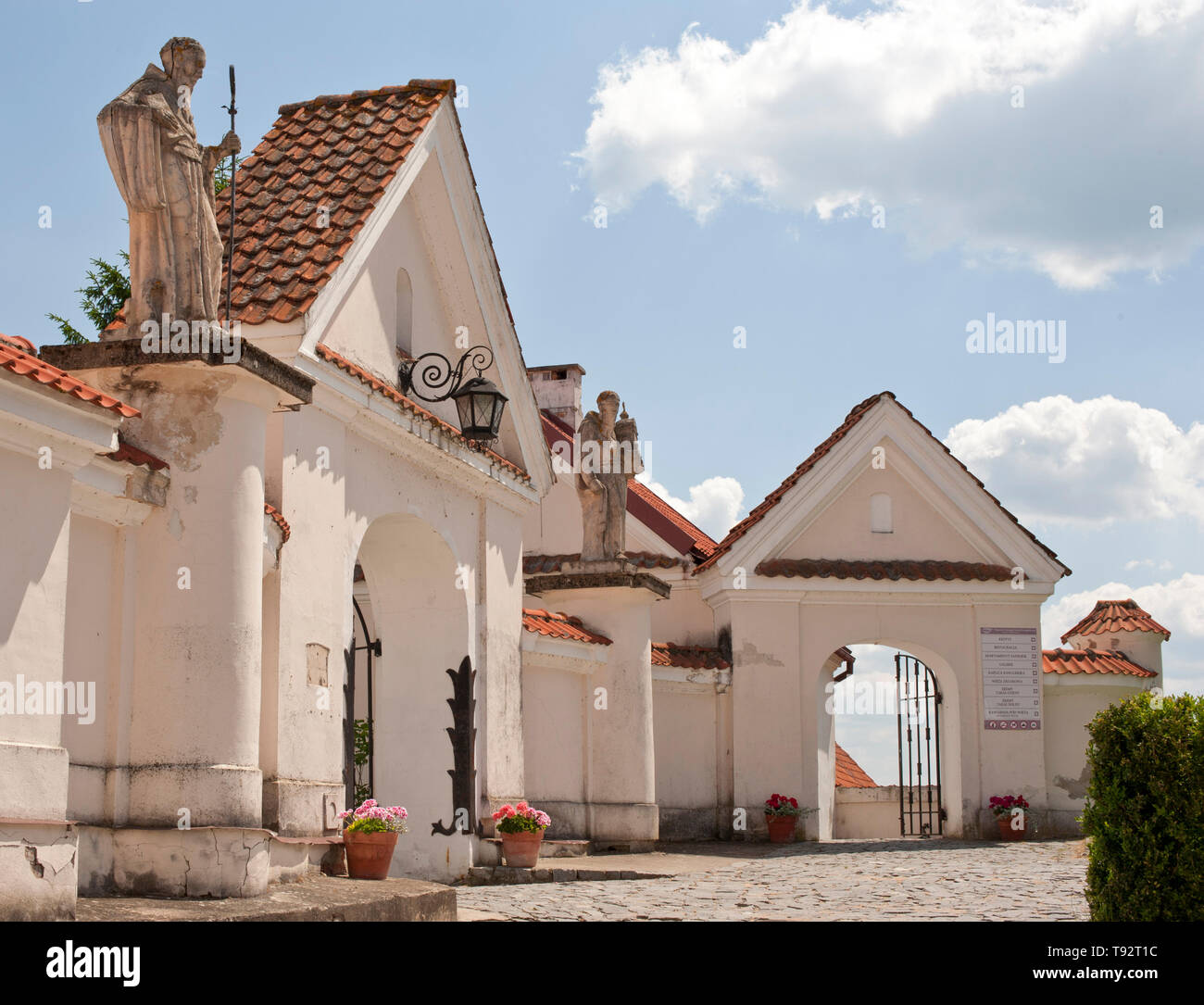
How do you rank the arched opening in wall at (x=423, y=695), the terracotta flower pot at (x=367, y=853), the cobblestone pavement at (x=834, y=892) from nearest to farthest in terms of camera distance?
the terracotta flower pot at (x=367, y=853), the cobblestone pavement at (x=834, y=892), the arched opening in wall at (x=423, y=695)

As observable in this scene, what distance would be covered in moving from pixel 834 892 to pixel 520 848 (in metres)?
3.27

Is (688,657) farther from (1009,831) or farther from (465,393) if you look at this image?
(465,393)

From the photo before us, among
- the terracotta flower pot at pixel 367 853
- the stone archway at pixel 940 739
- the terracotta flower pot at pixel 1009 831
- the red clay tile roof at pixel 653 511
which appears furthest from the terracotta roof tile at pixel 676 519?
the terracotta flower pot at pixel 367 853

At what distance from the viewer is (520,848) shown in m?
13.9

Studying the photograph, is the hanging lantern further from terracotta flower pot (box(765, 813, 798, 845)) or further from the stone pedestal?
terracotta flower pot (box(765, 813, 798, 845))

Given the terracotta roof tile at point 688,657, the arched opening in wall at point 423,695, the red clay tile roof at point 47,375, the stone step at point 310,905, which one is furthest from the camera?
the terracotta roof tile at point 688,657

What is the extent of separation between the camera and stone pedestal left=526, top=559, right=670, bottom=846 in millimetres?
17016

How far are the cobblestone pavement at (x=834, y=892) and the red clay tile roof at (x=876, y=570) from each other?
482 centimetres

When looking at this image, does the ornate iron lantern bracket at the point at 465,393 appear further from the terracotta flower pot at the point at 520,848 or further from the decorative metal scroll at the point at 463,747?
the terracotta flower pot at the point at 520,848

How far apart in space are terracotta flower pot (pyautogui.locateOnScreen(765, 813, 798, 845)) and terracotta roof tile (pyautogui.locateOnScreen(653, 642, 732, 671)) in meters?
2.28

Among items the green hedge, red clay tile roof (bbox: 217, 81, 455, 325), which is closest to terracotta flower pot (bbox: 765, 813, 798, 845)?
red clay tile roof (bbox: 217, 81, 455, 325)

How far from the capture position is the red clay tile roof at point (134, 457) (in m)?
7.97

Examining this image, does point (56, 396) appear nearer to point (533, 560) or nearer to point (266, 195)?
point (266, 195)
